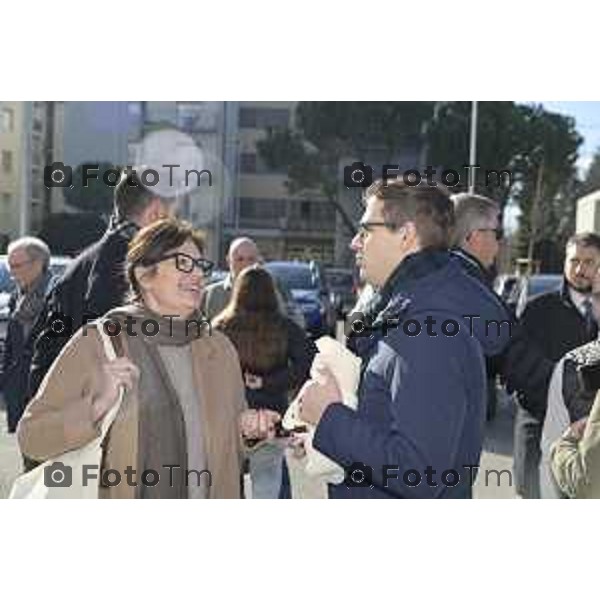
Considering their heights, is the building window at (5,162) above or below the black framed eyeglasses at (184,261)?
above

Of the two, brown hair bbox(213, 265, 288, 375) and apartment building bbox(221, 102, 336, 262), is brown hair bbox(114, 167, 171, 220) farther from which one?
apartment building bbox(221, 102, 336, 262)

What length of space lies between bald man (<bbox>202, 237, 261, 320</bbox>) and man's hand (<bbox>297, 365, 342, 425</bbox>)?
3.12 m

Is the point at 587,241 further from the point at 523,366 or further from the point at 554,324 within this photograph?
the point at 523,366

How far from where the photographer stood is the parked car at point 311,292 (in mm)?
14383

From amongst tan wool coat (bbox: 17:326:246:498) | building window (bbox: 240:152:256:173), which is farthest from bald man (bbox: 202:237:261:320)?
building window (bbox: 240:152:256:173)

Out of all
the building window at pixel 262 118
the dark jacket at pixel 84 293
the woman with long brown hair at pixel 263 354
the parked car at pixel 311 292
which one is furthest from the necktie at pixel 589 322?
the building window at pixel 262 118

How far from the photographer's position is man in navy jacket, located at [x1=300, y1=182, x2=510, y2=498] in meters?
2.28

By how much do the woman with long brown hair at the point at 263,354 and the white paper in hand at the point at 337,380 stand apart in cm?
149

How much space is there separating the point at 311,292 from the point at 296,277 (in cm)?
93

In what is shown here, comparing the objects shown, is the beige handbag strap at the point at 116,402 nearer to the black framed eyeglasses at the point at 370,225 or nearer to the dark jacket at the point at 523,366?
the black framed eyeglasses at the point at 370,225

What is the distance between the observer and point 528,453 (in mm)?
4445
